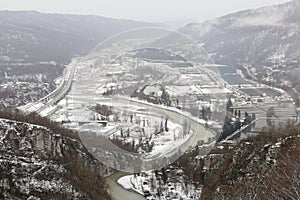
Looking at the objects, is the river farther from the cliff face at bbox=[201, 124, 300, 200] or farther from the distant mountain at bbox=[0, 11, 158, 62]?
the distant mountain at bbox=[0, 11, 158, 62]

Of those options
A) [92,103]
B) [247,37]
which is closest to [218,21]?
[247,37]

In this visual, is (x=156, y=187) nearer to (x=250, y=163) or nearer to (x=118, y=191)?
(x=118, y=191)

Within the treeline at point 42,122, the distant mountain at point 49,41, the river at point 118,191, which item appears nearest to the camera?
the river at point 118,191

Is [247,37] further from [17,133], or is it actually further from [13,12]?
[13,12]

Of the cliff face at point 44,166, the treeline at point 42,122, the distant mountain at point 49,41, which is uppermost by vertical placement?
the distant mountain at point 49,41

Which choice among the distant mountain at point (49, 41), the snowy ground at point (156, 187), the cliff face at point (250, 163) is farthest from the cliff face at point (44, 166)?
the distant mountain at point (49, 41)

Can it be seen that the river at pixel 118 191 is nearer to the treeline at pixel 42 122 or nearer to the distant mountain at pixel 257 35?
the treeline at pixel 42 122

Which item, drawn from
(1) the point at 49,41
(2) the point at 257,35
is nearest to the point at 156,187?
(2) the point at 257,35
